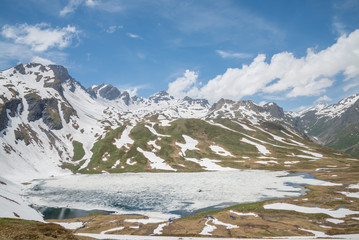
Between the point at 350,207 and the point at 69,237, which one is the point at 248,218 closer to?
the point at 350,207

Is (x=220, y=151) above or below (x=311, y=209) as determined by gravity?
above

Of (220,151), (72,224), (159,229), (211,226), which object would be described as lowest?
(72,224)

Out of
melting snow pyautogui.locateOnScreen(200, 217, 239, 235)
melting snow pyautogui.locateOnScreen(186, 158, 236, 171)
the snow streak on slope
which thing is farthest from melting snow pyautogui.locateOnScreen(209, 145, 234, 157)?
the snow streak on slope

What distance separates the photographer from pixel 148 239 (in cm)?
3297

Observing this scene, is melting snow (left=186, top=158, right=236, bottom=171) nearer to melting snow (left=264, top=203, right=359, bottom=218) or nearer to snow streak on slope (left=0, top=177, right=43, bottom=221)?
melting snow (left=264, top=203, right=359, bottom=218)

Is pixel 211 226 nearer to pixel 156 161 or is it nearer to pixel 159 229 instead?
pixel 159 229

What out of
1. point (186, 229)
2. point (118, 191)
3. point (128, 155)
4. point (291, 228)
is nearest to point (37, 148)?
point (128, 155)

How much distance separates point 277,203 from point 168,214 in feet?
93.6

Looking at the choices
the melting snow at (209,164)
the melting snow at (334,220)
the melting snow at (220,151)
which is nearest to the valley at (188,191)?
the melting snow at (334,220)

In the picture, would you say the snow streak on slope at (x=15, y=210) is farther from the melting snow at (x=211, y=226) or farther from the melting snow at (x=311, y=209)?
the melting snow at (x=311, y=209)

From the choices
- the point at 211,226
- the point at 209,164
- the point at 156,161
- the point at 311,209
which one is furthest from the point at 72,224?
the point at 209,164

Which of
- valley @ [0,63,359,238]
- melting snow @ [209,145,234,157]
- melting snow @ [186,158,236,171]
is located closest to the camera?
valley @ [0,63,359,238]

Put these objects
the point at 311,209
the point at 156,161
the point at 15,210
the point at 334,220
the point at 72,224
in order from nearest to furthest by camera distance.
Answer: the point at 334,220, the point at 72,224, the point at 15,210, the point at 311,209, the point at 156,161

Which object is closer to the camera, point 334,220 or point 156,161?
point 334,220
